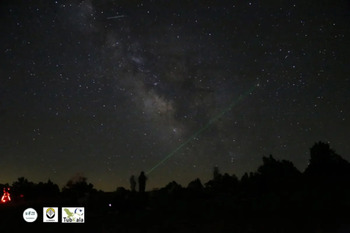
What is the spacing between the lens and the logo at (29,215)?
71.6 feet

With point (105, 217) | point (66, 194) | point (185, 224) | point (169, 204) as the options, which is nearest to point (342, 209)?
point (185, 224)

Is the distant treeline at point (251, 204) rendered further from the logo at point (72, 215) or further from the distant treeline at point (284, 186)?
the logo at point (72, 215)

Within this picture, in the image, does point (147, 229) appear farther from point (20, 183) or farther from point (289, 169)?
point (20, 183)

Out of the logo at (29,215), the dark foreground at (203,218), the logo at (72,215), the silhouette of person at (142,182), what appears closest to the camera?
the dark foreground at (203,218)

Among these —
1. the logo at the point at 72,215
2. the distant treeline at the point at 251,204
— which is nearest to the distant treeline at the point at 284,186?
the distant treeline at the point at 251,204

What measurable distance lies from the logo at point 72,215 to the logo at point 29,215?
6.82 ft

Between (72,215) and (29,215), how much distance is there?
2.69m

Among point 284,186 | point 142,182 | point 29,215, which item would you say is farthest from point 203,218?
point 142,182

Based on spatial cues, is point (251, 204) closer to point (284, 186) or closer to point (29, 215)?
point (284, 186)

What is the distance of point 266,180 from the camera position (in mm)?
29000

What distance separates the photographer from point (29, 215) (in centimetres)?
2212

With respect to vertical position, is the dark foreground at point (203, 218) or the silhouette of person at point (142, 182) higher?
the silhouette of person at point (142, 182)

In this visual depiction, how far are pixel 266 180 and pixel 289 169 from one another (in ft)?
8.98

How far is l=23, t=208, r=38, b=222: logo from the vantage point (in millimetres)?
21827
